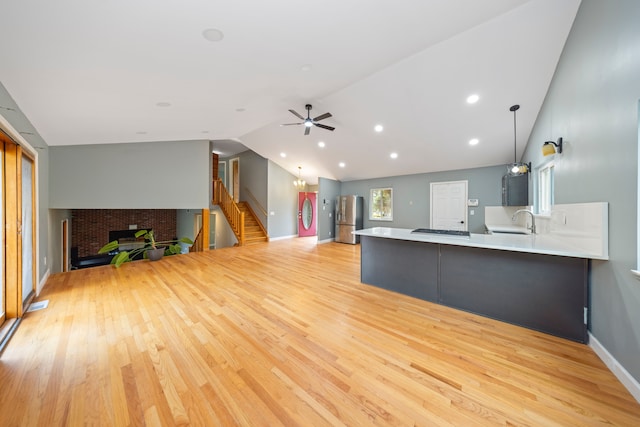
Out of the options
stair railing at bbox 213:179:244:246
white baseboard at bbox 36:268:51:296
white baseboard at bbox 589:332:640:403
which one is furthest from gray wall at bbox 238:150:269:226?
white baseboard at bbox 589:332:640:403

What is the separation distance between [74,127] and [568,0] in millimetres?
7026

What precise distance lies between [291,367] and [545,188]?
4.73 m

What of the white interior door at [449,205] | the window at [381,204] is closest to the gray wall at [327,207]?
the window at [381,204]

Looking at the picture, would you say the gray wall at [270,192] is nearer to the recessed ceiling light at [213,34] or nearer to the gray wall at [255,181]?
the gray wall at [255,181]

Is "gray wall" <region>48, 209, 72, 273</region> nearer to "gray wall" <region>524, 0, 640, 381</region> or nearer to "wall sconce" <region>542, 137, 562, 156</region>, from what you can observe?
"gray wall" <region>524, 0, 640, 381</region>

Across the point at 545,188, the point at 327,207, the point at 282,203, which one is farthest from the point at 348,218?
the point at 545,188

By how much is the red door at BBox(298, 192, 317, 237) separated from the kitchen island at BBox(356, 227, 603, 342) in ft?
21.5

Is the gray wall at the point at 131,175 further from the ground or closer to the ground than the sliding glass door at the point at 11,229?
further from the ground

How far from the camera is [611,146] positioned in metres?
1.76

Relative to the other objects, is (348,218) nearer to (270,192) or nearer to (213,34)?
(270,192)

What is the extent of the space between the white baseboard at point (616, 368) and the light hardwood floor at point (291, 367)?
0.04 meters

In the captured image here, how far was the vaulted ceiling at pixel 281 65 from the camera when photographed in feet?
6.39

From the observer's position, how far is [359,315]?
2.69 meters

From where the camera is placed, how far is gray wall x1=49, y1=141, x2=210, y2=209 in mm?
5320
